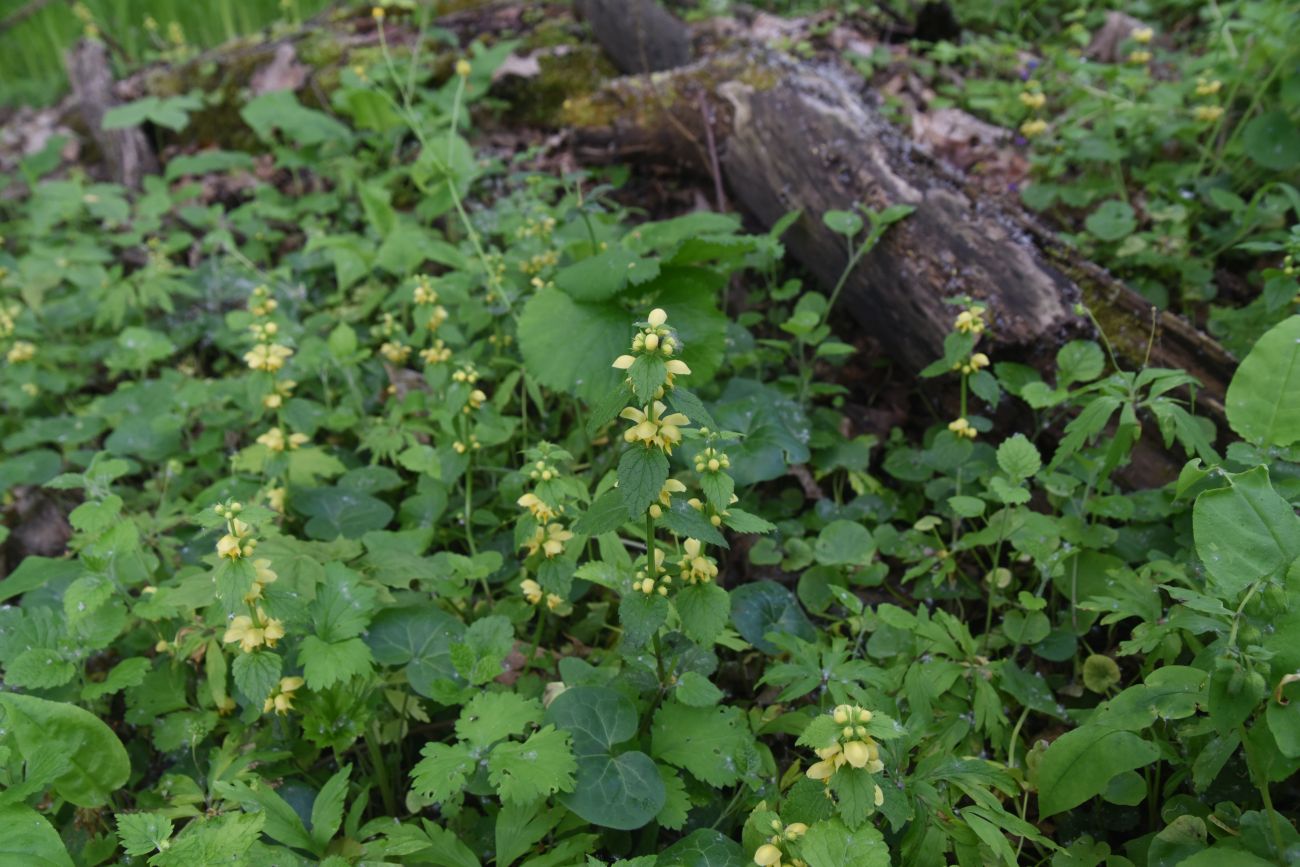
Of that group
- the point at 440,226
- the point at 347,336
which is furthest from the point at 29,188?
the point at 347,336

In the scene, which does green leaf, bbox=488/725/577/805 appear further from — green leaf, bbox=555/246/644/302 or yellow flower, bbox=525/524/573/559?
green leaf, bbox=555/246/644/302

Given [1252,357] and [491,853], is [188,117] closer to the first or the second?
[491,853]

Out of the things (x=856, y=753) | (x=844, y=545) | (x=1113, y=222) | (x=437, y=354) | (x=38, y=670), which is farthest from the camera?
(x=1113, y=222)

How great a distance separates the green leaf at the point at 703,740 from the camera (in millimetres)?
1646

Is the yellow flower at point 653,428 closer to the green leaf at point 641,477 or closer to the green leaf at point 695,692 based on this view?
the green leaf at point 641,477

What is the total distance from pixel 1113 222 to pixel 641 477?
235 centimetres

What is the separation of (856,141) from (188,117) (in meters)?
4.03

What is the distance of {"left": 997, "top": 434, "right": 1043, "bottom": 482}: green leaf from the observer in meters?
1.99

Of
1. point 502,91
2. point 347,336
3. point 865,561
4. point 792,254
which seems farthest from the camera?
point 502,91

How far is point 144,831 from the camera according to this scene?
4.68ft

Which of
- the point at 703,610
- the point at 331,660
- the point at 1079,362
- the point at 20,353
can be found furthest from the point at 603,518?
the point at 20,353

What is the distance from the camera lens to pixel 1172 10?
458cm

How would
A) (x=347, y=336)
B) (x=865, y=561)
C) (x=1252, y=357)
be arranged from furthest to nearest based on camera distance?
(x=347, y=336), (x=865, y=561), (x=1252, y=357)

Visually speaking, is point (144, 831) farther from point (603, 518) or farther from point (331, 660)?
point (603, 518)
